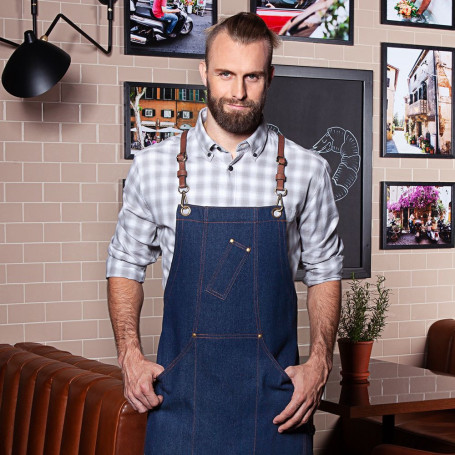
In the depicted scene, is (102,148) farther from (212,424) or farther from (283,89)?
(212,424)

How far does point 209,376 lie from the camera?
215cm

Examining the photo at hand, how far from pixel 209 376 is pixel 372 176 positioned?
3017mm

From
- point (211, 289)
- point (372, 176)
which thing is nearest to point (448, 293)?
point (372, 176)

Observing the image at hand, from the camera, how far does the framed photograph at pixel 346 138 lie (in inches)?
189

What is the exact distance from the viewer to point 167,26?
4461 millimetres

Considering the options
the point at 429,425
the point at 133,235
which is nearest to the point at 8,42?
the point at 133,235

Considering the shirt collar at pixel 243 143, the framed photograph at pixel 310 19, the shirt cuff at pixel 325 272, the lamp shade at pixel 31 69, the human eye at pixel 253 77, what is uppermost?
the framed photograph at pixel 310 19

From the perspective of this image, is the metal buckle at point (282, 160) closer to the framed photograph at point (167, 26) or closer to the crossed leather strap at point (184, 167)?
the crossed leather strap at point (184, 167)

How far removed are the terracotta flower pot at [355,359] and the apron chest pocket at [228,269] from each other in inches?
69.4

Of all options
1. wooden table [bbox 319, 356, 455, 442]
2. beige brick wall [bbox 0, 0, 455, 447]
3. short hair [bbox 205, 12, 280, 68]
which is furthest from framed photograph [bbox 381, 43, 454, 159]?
short hair [bbox 205, 12, 280, 68]

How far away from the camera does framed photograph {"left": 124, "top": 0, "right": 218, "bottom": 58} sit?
14.4 feet

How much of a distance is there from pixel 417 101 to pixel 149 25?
173cm

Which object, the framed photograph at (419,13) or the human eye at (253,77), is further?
the framed photograph at (419,13)

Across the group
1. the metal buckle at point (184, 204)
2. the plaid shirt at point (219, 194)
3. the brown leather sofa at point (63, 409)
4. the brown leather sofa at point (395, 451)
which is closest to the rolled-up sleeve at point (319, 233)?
the plaid shirt at point (219, 194)
